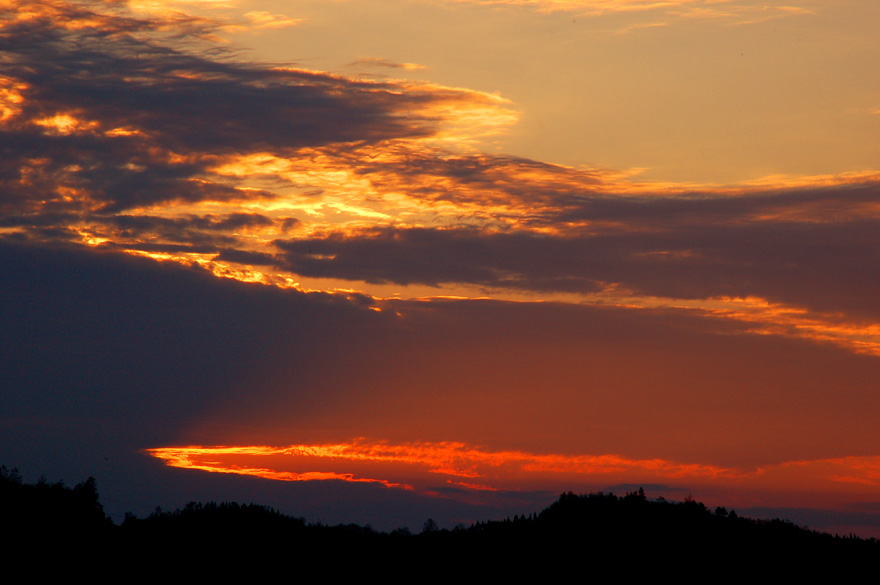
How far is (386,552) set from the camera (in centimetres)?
14838

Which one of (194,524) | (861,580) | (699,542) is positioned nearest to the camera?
(861,580)

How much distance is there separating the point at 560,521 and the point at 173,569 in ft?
174

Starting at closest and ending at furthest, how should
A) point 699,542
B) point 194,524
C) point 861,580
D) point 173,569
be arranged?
point 861,580 < point 699,542 < point 173,569 < point 194,524

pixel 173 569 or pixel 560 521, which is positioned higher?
pixel 560 521

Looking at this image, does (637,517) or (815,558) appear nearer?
(815,558)

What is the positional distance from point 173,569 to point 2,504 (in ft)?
84.1

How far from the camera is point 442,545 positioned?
142750 millimetres

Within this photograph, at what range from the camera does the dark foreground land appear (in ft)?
377

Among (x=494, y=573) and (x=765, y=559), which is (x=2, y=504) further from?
(x=765, y=559)

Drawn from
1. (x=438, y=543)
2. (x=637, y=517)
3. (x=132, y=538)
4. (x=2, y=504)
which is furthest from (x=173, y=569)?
(x=637, y=517)

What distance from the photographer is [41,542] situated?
132 metres

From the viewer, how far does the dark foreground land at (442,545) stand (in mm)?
114812

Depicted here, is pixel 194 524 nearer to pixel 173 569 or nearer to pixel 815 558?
pixel 173 569

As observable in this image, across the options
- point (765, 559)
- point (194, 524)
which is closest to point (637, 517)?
point (765, 559)
